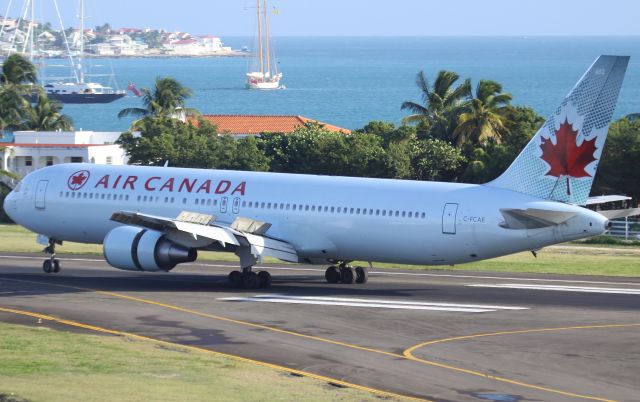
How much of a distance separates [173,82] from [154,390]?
83.5 meters

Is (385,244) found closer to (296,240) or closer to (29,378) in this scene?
(296,240)

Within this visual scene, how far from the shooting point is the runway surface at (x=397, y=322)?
1045 inches

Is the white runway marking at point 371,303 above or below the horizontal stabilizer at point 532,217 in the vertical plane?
below

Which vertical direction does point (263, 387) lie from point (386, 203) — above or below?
below

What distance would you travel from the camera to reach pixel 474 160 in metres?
78.6

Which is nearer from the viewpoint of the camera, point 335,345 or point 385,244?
point 335,345

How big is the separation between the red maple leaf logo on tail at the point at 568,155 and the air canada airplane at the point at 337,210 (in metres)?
0.03

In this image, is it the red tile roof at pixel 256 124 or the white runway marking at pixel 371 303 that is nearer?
the white runway marking at pixel 371 303

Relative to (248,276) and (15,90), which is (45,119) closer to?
(15,90)

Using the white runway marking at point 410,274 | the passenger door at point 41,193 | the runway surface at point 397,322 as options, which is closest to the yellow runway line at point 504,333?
the runway surface at point 397,322

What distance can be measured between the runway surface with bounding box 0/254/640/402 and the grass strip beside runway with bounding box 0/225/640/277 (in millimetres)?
2495

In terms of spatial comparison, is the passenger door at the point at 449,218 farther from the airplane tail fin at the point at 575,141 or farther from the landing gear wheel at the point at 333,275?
the landing gear wheel at the point at 333,275

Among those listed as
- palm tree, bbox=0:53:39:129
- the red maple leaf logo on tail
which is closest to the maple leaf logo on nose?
the red maple leaf logo on tail

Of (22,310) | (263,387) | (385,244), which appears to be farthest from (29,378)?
(385,244)
